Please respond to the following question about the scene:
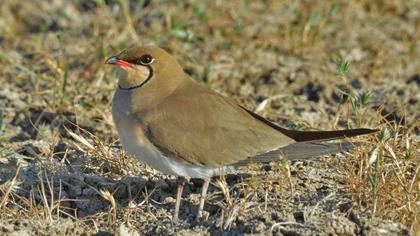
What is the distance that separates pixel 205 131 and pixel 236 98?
1.91 metres

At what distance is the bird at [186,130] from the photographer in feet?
14.3

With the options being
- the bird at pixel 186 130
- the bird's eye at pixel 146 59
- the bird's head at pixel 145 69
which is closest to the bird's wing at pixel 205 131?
the bird at pixel 186 130

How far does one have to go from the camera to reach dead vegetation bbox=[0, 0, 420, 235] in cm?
429

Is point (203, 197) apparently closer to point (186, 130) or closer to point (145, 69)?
point (186, 130)

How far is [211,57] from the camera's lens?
693cm

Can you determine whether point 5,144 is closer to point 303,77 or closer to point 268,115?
point 268,115

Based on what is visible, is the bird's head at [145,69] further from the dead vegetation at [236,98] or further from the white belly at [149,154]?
the dead vegetation at [236,98]

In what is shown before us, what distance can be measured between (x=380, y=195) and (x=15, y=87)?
3.21m

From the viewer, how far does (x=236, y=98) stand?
6.36m

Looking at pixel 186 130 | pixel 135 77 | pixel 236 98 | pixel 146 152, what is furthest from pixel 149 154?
pixel 236 98

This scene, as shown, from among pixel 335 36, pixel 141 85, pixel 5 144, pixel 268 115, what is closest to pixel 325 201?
pixel 141 85

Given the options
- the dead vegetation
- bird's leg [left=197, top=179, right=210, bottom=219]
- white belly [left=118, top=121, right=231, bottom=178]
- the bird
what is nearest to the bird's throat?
the bird

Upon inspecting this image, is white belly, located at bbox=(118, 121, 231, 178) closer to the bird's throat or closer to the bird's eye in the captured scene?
the bird's throat

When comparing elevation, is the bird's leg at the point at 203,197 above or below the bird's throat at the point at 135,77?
below
